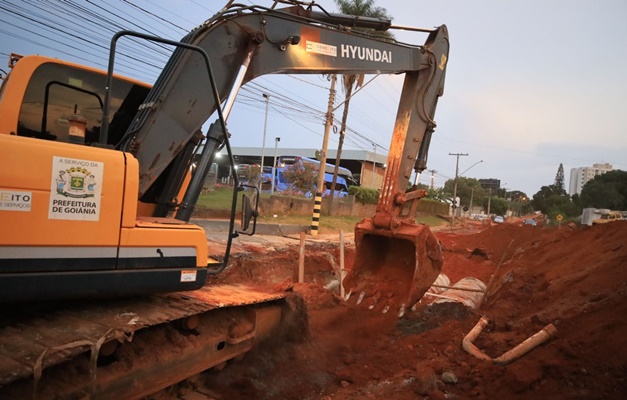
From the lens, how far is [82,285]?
9.11ft

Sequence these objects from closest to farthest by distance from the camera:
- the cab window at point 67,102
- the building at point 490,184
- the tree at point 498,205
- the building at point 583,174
Answer: the cab window at point 67,102 < the building at point 583,174 < the tree at point 498,205 < the building at point 490,184

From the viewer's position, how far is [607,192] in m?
41.7

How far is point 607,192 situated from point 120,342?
48.0 metres

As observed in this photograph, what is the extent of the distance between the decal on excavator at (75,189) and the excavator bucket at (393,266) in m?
3.79

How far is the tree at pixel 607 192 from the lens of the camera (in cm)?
4109

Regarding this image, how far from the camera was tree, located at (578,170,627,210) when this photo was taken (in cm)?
4109

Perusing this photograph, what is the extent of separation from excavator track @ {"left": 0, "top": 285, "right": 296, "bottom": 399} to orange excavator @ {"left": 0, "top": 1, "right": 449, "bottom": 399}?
0.04ft

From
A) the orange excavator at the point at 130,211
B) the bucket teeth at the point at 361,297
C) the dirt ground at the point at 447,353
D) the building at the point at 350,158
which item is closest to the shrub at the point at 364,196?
the building at the point at 350,158

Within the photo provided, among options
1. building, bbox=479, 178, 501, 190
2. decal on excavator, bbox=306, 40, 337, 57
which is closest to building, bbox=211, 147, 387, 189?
decal on excavator, bbox=306, 40, 337, 57

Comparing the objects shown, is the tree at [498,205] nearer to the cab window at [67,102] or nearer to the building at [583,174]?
the building at [583,174]

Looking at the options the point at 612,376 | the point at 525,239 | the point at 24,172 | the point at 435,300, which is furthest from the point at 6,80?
the point at 525,239

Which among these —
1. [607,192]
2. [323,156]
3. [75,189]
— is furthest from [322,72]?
[607,192]

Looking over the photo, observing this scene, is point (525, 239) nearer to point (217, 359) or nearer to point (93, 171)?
point (217, 359)

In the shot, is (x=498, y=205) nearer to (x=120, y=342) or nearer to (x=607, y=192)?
(x=607, y=192)
